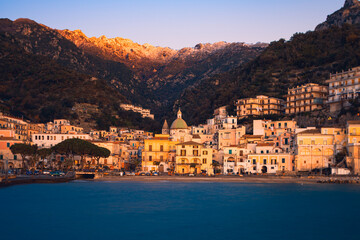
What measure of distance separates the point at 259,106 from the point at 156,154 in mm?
34839

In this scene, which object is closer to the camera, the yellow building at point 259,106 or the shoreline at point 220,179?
the shoreline at point 220,179

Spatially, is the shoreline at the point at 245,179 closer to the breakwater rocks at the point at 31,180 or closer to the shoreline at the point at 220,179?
the shoreline at the point at 220,179

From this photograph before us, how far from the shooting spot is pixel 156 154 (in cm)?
10244

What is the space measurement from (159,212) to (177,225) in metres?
6.91

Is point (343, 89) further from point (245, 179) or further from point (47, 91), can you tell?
point (47, 91)

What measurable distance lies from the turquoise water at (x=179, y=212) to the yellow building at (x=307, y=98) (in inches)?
1755

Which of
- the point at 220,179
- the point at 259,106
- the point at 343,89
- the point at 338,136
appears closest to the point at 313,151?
the point at 338,136

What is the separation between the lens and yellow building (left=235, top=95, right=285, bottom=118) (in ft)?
402

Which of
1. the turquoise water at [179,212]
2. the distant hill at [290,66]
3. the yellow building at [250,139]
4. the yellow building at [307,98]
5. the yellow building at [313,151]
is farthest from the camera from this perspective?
the distant hill at [290,66]

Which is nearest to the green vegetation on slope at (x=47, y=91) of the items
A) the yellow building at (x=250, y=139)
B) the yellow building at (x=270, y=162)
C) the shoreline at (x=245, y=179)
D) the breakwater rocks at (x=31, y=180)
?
the yellow building at (x=250, y=139)

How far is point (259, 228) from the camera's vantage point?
4300 centimetres

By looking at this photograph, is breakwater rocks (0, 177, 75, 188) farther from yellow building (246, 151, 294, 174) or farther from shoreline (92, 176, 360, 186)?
yellow building (246, 151, 294, 174)

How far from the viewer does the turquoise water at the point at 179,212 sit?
40.3 m

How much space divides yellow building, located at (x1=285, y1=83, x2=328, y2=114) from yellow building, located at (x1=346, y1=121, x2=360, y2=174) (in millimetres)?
29117
